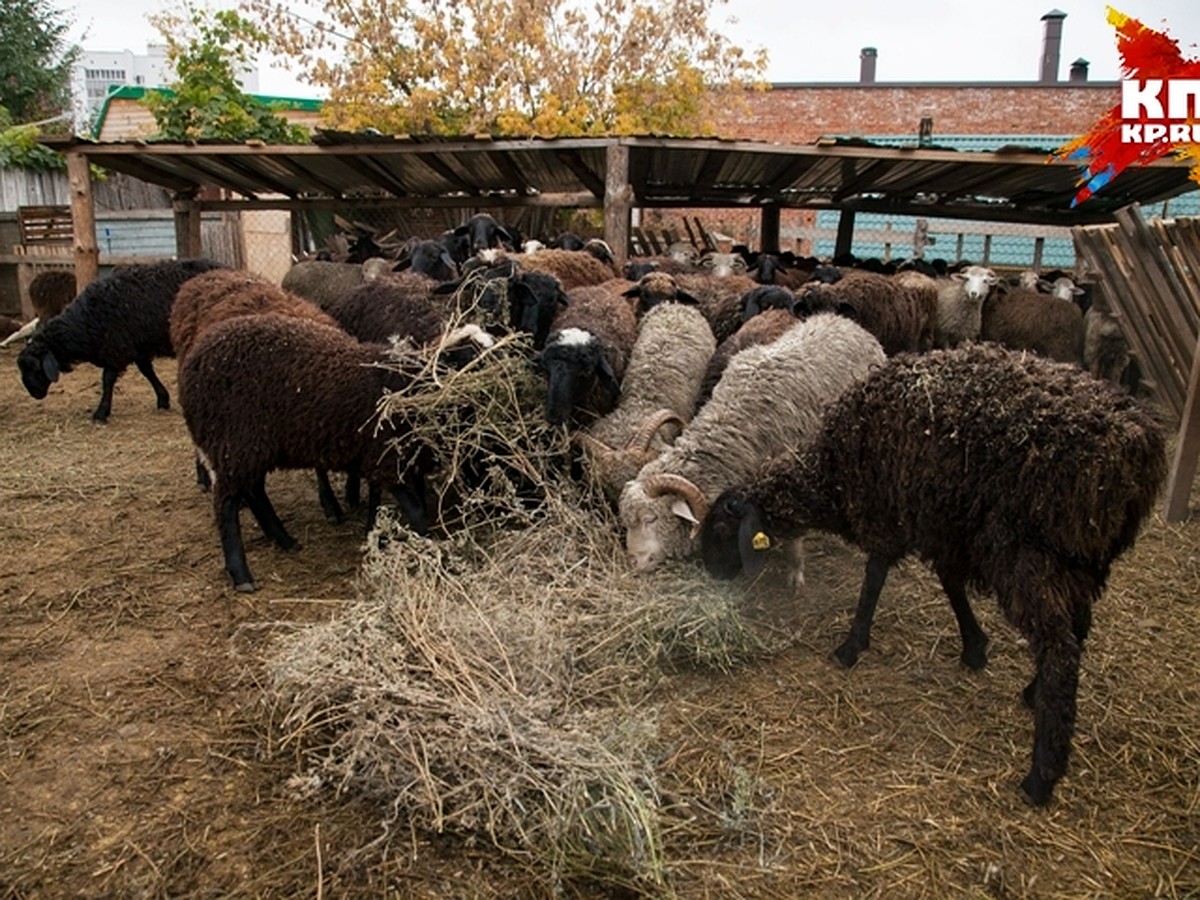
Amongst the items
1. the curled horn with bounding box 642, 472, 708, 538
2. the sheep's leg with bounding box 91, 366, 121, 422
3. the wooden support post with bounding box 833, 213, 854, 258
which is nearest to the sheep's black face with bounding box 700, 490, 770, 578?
the curled horn with bounding box 642, 472, 708, 538

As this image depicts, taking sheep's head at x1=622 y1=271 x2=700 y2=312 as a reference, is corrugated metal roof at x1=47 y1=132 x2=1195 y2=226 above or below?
above

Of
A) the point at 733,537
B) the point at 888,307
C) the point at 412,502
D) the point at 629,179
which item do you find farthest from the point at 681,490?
the point at 629,179

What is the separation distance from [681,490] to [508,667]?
1631 millimetres

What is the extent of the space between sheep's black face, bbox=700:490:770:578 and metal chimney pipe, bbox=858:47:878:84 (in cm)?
3641

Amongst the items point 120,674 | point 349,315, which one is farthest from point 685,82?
point 120,674

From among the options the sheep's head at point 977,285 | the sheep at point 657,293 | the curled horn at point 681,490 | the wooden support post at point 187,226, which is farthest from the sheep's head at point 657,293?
the wooden support post at point 187,226

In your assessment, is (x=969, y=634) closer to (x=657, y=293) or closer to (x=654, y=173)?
(x=657, y=293)

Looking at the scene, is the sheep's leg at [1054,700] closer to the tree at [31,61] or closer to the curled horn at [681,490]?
the curled horn at [681,490]

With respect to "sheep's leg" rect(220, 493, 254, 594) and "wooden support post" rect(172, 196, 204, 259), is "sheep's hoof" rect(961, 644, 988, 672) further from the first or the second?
"wooden support post" rect(172, 196, 204, 259)

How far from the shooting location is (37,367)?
787cm

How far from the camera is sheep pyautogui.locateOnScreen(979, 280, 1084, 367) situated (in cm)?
960

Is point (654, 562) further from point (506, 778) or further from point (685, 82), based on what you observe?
point (685, 82)

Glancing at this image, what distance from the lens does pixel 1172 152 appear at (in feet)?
27.2

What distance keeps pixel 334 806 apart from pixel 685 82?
→ 811 inches
